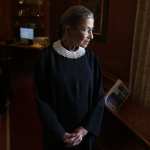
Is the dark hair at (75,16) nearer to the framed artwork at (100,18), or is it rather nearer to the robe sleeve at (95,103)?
the robe sleeve at (95,103)

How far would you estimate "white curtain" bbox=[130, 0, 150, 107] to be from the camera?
200cm

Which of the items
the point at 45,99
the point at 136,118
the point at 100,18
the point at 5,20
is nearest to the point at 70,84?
the point at 45,99

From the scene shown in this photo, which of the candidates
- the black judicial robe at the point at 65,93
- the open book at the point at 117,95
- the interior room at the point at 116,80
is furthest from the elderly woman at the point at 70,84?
the open book at the point at 117,95

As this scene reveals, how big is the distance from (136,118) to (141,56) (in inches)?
17.8

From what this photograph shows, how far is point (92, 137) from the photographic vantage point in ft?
5.46

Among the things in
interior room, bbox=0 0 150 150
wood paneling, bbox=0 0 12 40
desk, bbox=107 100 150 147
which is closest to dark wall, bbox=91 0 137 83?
interior room, bbox=0 0 150 150

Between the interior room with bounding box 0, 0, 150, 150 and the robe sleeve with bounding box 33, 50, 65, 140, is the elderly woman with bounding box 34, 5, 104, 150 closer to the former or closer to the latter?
the robe sleeve with bounding box 33, 50, 65, 140

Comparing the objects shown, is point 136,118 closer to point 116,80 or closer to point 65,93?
point 116,80

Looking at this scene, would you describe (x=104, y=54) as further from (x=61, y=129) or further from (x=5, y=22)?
(x=5, y=22)

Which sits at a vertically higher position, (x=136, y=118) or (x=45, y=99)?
(x=45, y=99)

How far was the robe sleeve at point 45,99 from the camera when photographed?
150cm

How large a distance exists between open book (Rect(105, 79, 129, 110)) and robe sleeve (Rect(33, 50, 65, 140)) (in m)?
0.64

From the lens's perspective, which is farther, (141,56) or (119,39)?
(119,39)

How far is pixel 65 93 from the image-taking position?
1.52 meters
